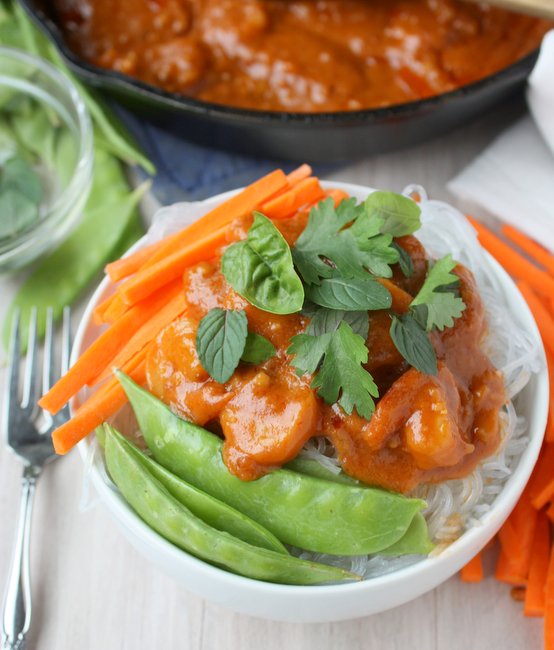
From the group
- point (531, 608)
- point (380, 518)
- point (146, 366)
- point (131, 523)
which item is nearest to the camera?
point (380, 518)

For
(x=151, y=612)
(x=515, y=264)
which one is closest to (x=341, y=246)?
(x=515, y=264)

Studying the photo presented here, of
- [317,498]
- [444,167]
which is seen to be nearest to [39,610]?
[317,498]

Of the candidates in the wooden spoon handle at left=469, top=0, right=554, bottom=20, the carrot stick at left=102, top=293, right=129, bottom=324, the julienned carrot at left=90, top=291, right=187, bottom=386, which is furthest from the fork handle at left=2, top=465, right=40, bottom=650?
the wooden spoon handle at left=469, top=0, right=554, bottom=20

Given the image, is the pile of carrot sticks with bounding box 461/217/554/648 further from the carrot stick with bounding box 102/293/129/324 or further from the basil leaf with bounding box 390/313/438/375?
the carrot stick with bounding box 102/293/129/324

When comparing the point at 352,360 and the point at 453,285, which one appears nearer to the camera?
the point at 352,360

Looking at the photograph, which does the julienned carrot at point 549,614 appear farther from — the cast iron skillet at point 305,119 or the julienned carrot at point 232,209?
the cast iron skillet at point 305,119

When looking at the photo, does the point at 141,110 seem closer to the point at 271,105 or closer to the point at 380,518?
the point at 271,105
